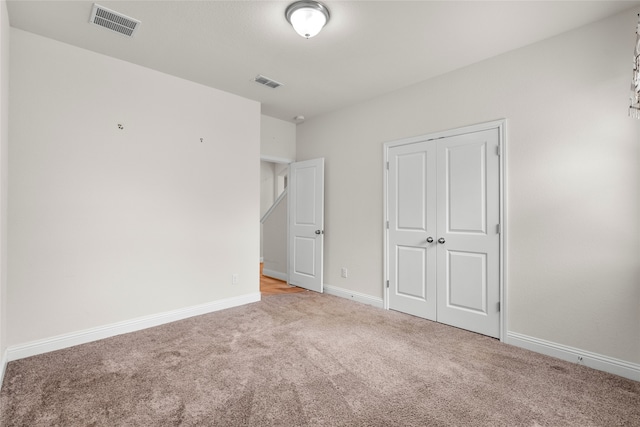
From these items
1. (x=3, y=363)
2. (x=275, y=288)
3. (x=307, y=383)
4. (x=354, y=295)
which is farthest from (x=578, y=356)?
(x=3, y=363)

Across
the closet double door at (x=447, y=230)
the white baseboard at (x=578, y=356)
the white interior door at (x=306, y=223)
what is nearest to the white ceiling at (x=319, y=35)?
the closet double door at (x=447, y=230)

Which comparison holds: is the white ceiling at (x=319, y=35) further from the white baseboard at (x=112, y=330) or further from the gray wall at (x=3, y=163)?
the white baseboard at (x=112, y=330)

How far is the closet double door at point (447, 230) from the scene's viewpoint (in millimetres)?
3109

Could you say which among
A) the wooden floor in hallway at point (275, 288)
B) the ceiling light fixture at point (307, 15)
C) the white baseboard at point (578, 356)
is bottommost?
the wooden floor in hallway at point (275, 288)

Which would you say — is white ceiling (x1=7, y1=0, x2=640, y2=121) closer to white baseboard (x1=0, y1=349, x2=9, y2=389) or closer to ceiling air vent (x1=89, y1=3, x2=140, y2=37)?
ceiling air vent (x1=89, y1=3, x2=140, y2=37)

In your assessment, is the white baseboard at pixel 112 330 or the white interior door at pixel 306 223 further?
the white interior door at pixel 306 223

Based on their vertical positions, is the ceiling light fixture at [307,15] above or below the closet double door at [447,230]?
above

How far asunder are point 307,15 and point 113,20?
161 centimetres

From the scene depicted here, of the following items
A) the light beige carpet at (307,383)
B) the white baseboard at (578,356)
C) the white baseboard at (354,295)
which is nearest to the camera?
the light beige carpet at (307,383)

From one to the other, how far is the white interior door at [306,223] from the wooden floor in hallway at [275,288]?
139mm

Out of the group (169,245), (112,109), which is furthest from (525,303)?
(112,109)

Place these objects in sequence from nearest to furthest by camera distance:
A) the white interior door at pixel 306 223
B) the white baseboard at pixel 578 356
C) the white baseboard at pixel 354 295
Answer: the white baseboard at pixel 578 356
the white baseboard at pixel 354 295
the white interior door at pixel 306 223

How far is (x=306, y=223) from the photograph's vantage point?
4992 millimetres

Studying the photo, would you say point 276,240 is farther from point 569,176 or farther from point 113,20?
point 569,176
